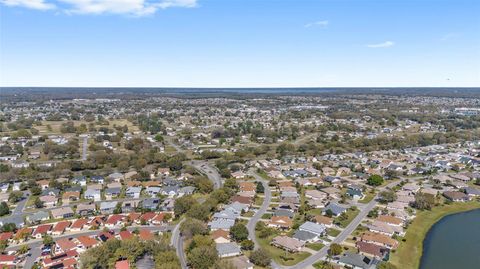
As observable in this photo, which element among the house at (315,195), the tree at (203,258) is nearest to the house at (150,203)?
the tree at (203,258)

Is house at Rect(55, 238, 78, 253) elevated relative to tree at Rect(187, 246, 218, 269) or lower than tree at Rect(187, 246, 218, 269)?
lower

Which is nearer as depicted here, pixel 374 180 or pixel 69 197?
pixel 69 197

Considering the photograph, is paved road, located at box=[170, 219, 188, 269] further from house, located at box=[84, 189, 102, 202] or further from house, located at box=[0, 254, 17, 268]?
house, located at box=[84, 189, 102, 202]

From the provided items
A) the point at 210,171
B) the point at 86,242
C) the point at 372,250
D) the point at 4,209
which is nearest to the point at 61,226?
the point at 86,242

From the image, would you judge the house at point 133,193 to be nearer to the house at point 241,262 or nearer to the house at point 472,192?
the house at point 241,262

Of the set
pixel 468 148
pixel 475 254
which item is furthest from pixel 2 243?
pixel 468 148

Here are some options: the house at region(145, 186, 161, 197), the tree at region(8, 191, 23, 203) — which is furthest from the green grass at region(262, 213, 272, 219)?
the tree at region(8, 191, 23, 203)

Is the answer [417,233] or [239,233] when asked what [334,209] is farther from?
[239,233]
